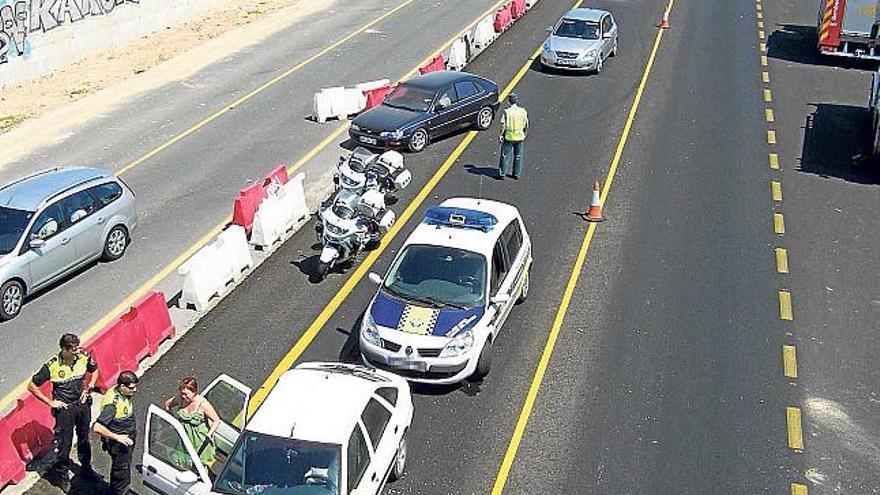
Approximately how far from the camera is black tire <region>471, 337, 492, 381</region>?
13125 mm

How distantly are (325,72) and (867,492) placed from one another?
23.4 m

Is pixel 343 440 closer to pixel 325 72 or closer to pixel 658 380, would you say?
pixel 658 380

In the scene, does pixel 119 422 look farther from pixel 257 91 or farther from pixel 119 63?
pixel 119 63

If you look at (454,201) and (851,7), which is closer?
(454,201)

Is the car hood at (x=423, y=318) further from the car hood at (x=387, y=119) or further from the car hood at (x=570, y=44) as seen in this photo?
the car hood at (x=570, y=44)

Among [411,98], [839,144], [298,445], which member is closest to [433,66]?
[411,98]

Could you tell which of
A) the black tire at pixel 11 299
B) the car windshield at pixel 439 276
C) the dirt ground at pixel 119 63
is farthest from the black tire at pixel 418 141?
the dirt ground at pixel 119 63

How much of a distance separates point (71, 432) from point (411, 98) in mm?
14015

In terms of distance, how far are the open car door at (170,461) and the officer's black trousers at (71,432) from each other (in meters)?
1.46

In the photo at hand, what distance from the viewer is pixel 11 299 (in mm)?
15391

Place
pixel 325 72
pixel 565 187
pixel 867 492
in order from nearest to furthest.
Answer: pixel 867 492, pixel 565 187, pixel 325 72

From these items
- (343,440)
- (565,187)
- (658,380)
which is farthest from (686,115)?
(343,440)

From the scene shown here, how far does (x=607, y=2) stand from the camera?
39.6 m

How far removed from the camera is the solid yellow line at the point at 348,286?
13383mm
